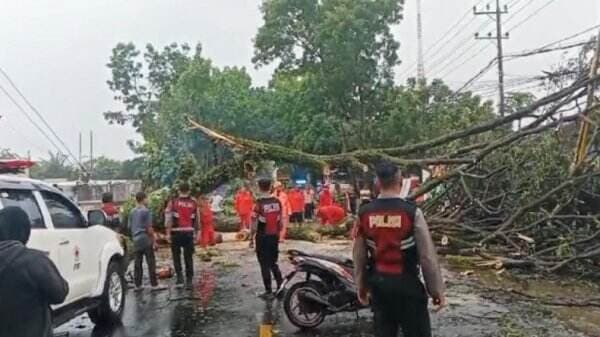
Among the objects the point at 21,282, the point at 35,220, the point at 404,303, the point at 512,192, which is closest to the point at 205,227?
the point at 512,192

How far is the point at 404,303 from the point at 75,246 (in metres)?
3.99

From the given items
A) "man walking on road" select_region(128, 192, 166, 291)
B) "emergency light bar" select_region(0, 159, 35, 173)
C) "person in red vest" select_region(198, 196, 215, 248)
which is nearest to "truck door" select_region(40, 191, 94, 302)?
"emergency light bar" select_region(0, 159, 35, 173)

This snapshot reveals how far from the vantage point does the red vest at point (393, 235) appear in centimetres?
497

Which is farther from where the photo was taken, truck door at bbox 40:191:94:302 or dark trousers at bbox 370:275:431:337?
truck door at bbox 40:191:94:302

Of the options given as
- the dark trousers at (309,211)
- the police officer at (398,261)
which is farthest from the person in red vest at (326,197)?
the police officer at (398,261)

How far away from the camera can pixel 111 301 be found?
8.59 metres

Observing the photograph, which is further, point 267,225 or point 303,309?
point 267,225

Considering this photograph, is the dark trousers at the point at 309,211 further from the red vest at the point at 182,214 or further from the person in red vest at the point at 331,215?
the red vest at the point at 182,214

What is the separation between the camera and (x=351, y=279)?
7.90 meters

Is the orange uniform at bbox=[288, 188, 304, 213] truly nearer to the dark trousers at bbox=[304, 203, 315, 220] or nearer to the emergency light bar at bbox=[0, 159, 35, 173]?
the dark trousers at bbox=[304, 203, 315, 220]

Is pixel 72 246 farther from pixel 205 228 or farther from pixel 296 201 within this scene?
pixel 296 201

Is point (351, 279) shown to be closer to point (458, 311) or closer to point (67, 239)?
point (458, 311)

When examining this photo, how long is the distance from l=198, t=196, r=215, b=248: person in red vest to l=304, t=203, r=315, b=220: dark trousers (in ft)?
27.0

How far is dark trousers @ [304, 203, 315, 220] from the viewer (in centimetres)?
2646
